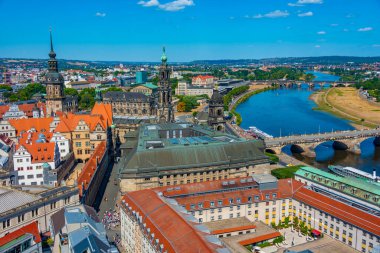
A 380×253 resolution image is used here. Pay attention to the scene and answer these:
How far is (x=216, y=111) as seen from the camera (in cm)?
7519

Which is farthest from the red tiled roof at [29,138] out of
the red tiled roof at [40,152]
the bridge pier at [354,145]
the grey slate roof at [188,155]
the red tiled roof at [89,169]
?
the bridge pier at [354,145]

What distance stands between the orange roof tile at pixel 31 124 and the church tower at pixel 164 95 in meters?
24.3

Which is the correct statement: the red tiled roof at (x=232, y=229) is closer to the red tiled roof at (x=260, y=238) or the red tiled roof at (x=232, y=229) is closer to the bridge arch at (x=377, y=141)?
the red tiled roof at (x=260, y=238)

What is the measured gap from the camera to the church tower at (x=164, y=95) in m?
82.4

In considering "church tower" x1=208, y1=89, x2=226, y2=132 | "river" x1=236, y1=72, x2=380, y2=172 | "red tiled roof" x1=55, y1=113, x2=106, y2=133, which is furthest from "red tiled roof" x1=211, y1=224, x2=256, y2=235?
"river" x1=236, y1=72, x2=380, y2=172

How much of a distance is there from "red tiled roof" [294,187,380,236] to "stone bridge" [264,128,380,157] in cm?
3907

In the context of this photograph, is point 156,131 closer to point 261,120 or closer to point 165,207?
point 165,207

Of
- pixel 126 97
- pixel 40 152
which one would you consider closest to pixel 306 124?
pixel 126 97

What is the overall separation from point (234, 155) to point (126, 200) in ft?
61.4

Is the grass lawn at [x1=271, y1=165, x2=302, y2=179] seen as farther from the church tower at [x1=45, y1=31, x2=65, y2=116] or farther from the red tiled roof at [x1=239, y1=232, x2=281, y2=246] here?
the church tower at [x1=45, y1=31, x2=65, y2=116]

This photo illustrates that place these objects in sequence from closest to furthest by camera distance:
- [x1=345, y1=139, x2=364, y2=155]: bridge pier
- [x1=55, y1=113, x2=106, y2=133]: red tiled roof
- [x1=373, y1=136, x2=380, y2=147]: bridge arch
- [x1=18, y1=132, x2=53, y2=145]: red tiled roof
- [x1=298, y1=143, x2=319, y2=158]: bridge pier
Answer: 1. [x1=18, y1=132, x2=53, y2=145]: red tiled roof
2. [x1=55, y1=113, x2=106, y2=133]: red tiled roof
3. [x1=298, y1=143, x2=319, y2=158]: bridge pier
4. [x1=345, y1=139, x2=364, y2=155]: bridge pier
5. [x1=373, y1=136, x2=380, y2=147]: bridge arch

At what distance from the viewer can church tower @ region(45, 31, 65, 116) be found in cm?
9156

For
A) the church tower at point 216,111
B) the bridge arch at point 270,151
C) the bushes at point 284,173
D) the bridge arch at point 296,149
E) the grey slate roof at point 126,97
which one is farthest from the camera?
the grey slate roof at point 126,97

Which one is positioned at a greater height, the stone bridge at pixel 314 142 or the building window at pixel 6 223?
the building window at pixel 6 223
